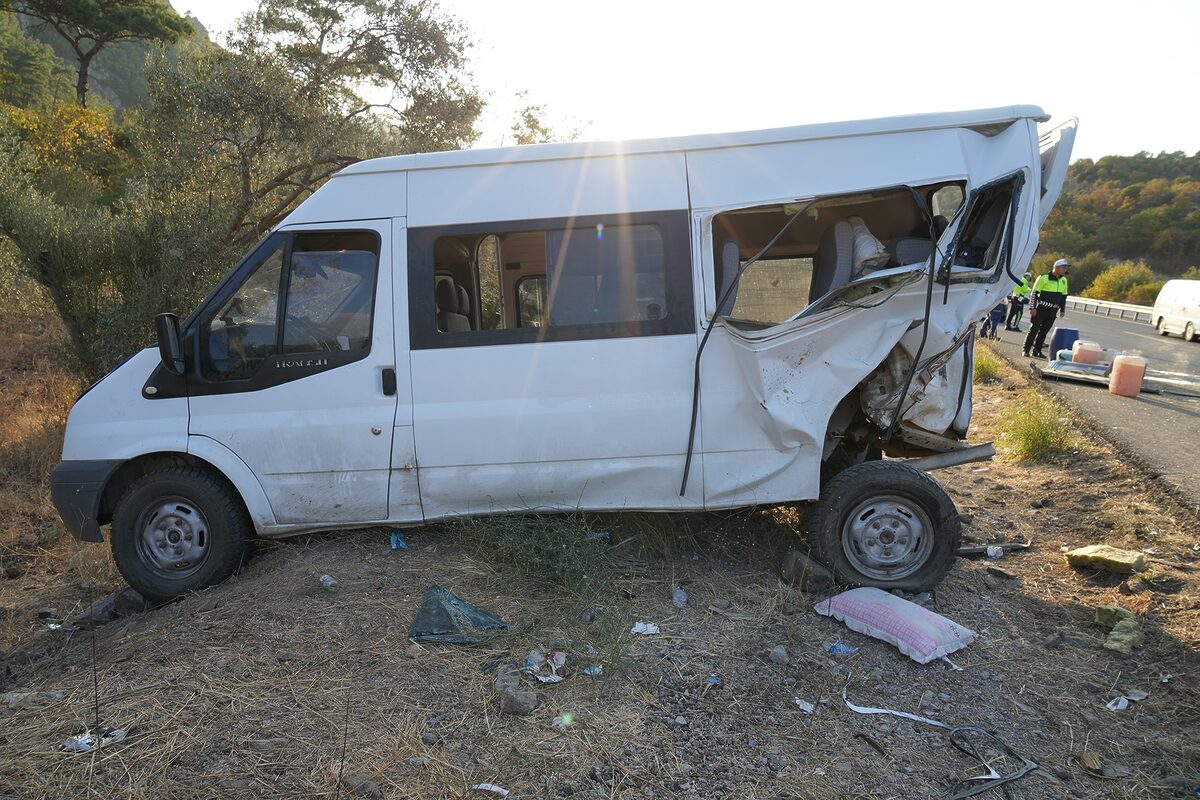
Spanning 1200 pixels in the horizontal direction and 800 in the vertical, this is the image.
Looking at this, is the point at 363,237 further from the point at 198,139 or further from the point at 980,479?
the point at 198,139

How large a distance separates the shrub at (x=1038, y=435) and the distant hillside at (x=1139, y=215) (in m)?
49.8

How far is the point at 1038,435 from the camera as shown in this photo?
287 inches

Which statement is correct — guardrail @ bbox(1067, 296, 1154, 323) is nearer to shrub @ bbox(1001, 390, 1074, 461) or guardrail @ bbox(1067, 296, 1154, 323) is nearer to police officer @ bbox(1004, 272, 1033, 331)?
police officer @ bbox(1004, 272, 1033, 331)

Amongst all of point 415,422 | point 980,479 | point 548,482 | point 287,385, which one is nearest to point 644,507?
point 548,482

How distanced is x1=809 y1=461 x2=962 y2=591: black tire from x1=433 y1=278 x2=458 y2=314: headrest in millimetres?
2553

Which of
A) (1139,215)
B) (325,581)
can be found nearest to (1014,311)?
(325,581)

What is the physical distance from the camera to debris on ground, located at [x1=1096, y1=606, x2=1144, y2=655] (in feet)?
12.6

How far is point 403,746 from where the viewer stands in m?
3.04

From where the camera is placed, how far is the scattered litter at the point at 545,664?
3473 millimetres

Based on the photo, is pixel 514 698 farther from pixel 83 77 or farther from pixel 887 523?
pixel 83 77

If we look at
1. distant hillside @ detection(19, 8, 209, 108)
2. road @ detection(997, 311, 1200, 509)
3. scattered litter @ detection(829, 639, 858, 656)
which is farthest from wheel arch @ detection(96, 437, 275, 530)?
distant hillside @ detection(19, 8, 209, 108)

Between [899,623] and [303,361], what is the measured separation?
3661 millimetres

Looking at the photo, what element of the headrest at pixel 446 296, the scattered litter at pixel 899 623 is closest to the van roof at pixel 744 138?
the headrest at pixel 446 296

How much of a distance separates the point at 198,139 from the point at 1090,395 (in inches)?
487
